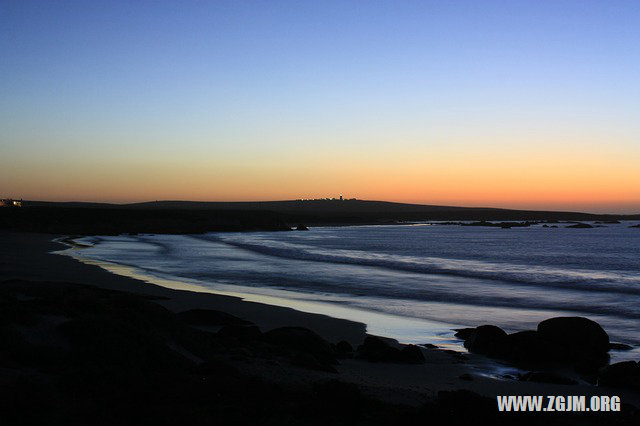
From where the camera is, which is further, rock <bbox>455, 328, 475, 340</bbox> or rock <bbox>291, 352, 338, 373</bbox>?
rock <bbox>455, 328, 475, 340</bbox>

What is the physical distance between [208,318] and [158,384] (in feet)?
26.4

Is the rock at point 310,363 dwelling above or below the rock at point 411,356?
above

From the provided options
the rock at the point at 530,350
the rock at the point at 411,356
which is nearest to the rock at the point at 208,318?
the rock at the point at 411,356

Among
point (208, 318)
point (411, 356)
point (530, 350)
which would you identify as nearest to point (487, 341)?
point (530, 350)

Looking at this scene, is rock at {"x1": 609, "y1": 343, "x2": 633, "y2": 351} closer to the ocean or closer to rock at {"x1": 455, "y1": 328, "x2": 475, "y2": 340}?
the ocean

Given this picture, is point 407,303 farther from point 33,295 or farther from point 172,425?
point 172,425

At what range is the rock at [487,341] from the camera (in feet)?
46.6

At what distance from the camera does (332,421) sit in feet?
25.3

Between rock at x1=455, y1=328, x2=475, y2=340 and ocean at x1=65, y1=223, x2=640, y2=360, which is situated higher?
rock at x1=455, y1=328, x2=475, y2=340

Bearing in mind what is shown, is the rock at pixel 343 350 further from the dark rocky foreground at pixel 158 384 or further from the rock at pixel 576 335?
the rock at pixel 576 335

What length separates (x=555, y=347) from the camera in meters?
13.8

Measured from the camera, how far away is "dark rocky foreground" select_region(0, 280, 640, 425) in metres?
7.38

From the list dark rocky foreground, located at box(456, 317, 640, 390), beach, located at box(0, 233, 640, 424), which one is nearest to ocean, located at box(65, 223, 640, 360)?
Answer: dark rocky foreground, located at box(456, 317, 640, 390)

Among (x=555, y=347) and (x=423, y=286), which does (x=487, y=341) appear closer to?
(x=555, y=347)
